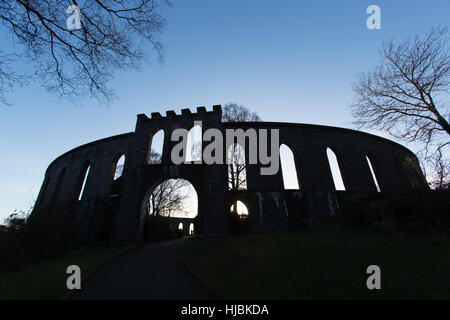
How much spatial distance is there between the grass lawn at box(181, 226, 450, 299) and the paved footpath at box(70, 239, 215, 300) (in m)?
0.40

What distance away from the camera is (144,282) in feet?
17.0

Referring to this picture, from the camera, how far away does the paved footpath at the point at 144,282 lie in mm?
4359

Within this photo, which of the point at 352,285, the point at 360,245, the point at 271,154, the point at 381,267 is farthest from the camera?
the point at 271,154

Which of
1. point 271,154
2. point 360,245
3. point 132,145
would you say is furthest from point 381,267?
point 132,145

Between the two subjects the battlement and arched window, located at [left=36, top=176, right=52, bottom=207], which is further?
arched window, located at [left=36, top=176, right=52, bottom=207]

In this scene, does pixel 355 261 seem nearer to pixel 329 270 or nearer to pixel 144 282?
pixel 329 270

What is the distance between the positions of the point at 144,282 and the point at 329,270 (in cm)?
456

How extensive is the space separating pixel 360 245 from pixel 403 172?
1567 centimetres

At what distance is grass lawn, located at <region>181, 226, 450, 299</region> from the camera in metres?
3.36

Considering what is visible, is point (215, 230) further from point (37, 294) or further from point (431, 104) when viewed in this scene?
point (431, 104)

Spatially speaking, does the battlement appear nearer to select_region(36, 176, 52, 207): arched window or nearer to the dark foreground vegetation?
the dark foreground vegetation

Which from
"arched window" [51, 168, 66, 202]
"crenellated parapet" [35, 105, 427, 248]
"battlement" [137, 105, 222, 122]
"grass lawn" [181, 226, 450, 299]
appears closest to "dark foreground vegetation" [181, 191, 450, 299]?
"grass lawn" [181, 226, 450, 299]

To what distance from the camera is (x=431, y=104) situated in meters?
10.4

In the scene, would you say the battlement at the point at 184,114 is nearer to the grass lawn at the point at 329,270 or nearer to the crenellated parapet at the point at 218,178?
the crenellated parapet at the point at 218,178
